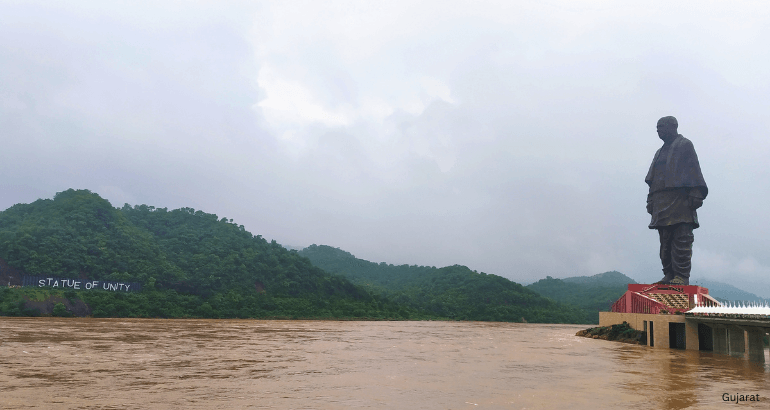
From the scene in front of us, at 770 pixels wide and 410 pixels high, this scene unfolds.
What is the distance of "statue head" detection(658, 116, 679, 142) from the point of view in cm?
4575

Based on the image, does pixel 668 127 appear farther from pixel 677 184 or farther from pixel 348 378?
pixel 348 378

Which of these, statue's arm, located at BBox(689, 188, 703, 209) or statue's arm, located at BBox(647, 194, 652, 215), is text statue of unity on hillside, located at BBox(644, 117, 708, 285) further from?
statue's arm, located at BBox(647, 194, 652, 215)

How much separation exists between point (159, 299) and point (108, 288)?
6.51 m

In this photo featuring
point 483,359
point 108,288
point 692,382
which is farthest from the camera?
point 108,288

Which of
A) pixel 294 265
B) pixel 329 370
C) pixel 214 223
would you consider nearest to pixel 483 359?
pixel 329 370

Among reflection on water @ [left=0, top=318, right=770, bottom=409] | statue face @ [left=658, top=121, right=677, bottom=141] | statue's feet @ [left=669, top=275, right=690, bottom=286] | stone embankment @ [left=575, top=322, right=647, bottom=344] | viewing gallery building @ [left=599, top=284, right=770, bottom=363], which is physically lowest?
reflection on water @ [left=0, top=318, right=770, bottom=409]

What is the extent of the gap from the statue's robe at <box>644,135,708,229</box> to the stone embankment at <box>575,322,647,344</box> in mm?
9179

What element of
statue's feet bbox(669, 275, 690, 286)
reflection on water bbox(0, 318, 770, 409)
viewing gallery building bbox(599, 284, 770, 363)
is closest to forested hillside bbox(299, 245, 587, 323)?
viewing gallery building bbox(599, 284, 770, 363)

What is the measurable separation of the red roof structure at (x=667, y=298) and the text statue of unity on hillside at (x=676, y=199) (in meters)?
1.29

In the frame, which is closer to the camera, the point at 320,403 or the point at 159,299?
the point at 320,403

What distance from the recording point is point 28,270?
218ft

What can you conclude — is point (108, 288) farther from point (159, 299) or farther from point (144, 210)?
point (144, 210)

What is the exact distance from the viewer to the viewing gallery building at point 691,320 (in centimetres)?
2742

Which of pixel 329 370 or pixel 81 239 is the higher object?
pixel 81 239
